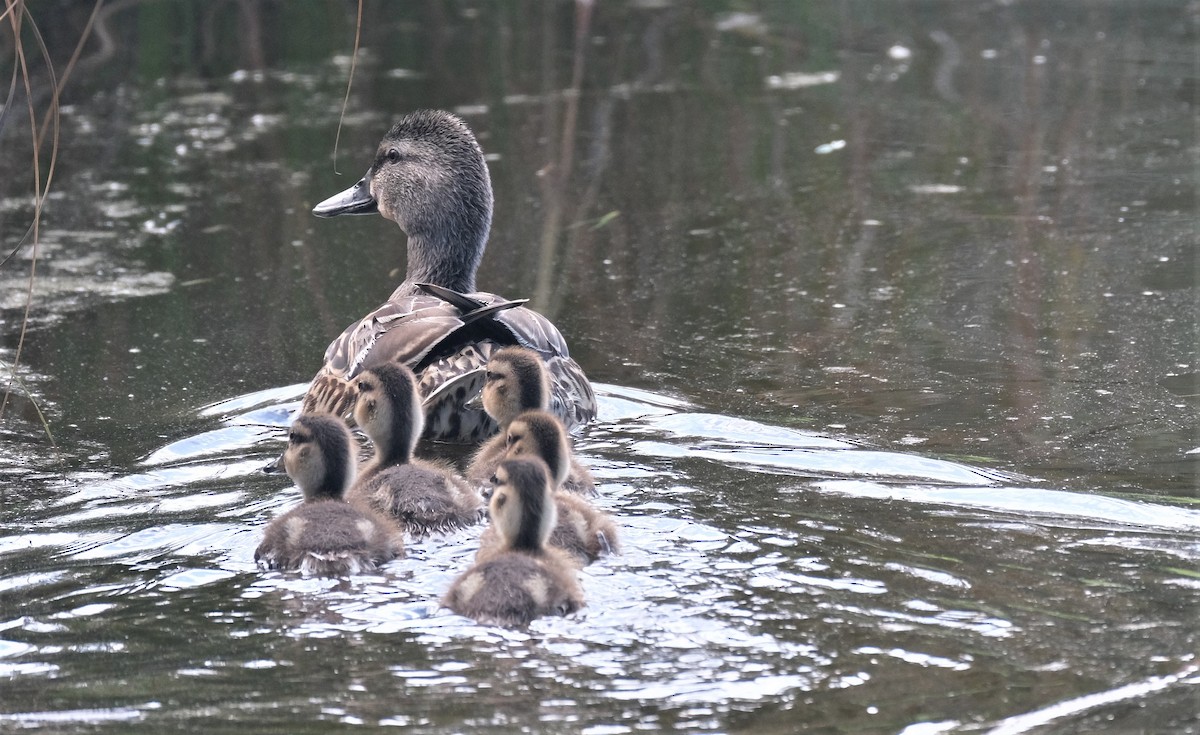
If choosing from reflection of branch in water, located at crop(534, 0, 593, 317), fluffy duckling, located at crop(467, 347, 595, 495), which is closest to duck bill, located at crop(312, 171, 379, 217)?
reflection of branch in water, located at crop(534, 0, 593, 317)

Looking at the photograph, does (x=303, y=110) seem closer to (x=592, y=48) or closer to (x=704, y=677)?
(x=592, y=48)

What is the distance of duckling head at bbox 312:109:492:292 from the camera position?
683 centimetres

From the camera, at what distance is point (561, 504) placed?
4395 millimetres

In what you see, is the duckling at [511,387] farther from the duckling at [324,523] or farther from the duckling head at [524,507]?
the duckling head at [524,507]

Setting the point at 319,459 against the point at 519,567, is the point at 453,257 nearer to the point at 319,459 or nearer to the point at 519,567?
the point at 319,459

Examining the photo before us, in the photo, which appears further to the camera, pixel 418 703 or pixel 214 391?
pixel 214 391

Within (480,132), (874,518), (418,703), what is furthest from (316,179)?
(418,703)

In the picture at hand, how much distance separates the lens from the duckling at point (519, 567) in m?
3.74

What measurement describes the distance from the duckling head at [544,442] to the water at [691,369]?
0.24 meters

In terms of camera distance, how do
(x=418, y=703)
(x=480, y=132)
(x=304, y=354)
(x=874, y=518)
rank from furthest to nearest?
(x=480, y=132) < (x=304, y=354) < (x=874, y=518) < (x=418, y=703)

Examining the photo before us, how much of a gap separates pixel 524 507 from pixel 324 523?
0.58 m

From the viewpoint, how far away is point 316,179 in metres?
9.76

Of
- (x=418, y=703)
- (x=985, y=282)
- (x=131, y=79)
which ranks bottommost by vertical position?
(x=418, y=703)

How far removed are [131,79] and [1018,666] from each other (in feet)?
34.2
